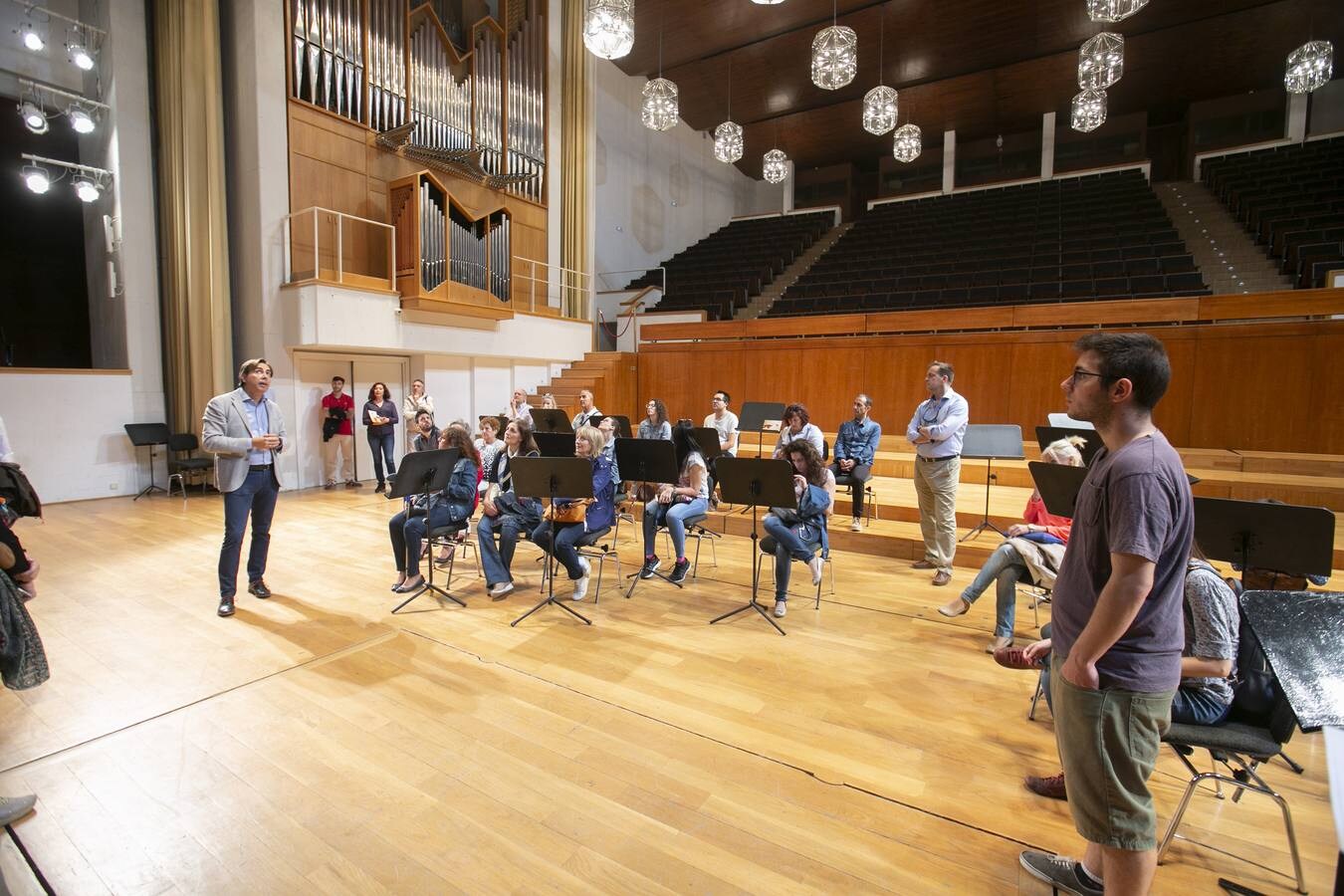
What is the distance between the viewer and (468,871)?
72.5 inches

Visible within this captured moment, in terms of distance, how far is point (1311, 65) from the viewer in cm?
582

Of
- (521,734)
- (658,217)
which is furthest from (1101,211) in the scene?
(521,734)

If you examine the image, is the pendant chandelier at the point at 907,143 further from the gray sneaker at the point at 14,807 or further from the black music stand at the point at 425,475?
the gray sneaker at the point at 14,807

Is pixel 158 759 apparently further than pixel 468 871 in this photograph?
Yes

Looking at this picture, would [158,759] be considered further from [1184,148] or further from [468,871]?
[1184,148]

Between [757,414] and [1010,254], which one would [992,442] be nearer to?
[757,414]

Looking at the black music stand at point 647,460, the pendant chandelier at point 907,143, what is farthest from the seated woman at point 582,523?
the pendant chandelier at point 907,143

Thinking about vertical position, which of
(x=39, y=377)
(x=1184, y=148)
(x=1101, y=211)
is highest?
(x=1184, y=148)

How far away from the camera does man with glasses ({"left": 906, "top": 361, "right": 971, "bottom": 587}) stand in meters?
4.30

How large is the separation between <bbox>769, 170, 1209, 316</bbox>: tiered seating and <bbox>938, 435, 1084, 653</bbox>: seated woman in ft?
20.0

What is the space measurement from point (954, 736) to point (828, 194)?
17704 mm

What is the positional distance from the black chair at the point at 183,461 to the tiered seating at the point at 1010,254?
8.28 m

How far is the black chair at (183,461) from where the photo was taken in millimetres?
7234

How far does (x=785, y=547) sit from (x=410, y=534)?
2.48 meters
